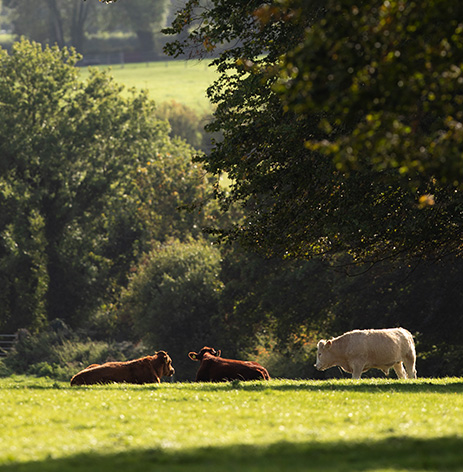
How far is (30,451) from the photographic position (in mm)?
10234

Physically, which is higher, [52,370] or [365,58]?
[365,58]

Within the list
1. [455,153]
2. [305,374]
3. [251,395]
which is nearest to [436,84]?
[455,153]

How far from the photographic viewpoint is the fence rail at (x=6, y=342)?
5537 centimetres

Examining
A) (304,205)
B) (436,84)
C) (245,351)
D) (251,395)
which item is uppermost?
(436,84)

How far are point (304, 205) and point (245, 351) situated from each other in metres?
31.1

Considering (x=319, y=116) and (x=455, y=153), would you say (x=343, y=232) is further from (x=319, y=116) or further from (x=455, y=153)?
(x=455, y=153)

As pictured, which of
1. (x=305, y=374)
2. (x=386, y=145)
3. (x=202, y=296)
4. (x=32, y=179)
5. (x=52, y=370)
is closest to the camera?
(x=386, y=145)

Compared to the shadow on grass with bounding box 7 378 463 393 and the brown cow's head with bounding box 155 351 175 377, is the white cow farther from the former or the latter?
the brown cow's head with bounding box 155 351 175 377

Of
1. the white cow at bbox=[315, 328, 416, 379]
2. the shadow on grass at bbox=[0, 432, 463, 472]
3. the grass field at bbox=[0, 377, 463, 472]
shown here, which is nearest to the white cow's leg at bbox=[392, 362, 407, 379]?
the white cow at bbox=[315, 328, 416, 379]

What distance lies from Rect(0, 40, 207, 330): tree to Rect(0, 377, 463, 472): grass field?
144ft

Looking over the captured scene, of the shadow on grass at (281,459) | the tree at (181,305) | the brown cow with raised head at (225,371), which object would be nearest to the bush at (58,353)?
the tree at (181,305)

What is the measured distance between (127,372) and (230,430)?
1038 cm

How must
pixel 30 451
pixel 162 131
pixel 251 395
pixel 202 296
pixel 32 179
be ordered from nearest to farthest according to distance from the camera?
pixel 30 451 → pixel 251 395 → pixel 202 296 → pixel 32 179 → pixel 162 131

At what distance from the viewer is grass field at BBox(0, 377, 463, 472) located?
381 inches
